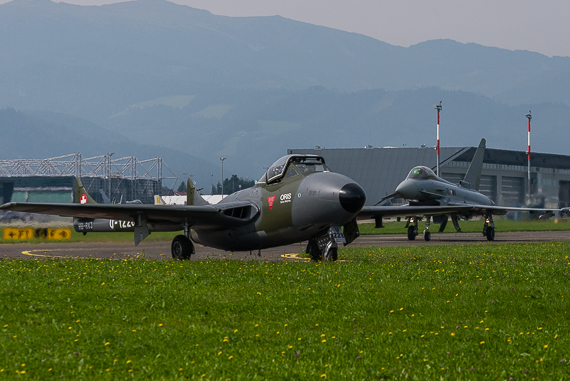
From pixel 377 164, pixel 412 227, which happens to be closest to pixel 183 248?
pixel 412 227

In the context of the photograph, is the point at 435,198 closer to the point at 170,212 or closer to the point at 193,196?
the point at 193,196

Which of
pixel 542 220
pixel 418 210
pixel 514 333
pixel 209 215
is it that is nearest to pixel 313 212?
pixel 209 215

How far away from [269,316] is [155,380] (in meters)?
3.28

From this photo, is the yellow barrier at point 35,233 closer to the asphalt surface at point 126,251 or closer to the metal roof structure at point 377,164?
the asphalt surface at point 126,251

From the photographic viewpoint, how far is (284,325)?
9.26 m

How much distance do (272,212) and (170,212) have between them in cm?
312

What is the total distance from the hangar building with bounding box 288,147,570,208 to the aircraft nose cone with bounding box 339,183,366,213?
103026mm

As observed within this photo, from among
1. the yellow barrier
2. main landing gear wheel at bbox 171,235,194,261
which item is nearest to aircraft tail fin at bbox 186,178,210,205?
main landing gear wheel at bbox 171,235,194,261

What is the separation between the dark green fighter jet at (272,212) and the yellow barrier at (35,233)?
20384 mm

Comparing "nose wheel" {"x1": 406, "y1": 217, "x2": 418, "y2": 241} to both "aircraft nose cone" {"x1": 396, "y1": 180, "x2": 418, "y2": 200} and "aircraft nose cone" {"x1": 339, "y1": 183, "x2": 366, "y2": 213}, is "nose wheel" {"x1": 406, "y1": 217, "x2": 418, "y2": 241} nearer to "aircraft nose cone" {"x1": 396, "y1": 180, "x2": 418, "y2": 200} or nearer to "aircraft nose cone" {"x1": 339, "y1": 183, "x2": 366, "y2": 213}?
"aircraft nose cone" {"x1": 396, "y1": 180, "x2": 418, "y2": 200}

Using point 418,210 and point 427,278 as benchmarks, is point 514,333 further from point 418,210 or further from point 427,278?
point 418,210

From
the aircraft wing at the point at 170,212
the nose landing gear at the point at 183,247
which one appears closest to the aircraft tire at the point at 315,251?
the aircraft wing at the point at 170,212

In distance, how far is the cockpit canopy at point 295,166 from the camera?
19.3 metres

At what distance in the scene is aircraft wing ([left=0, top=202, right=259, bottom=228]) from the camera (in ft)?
63.6
